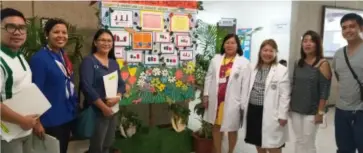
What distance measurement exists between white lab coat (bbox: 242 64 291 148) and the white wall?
3734mm

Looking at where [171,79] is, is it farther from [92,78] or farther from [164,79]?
[92,78]

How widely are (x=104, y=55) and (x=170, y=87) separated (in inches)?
34.0

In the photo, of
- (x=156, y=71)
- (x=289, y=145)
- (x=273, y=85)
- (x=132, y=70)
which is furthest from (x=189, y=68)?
(x=289, y=145)

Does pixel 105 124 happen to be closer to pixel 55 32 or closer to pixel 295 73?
pixel 55 32

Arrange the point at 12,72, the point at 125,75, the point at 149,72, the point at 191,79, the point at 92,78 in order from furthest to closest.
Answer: the point at 191,79 → the point at 149,72 → the point at 125,75 → the point at 92,78 → the point at 12,72

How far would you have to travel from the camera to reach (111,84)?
7.80ft

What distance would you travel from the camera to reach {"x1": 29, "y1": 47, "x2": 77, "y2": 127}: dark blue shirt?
6.38 ft

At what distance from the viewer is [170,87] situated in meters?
3.09

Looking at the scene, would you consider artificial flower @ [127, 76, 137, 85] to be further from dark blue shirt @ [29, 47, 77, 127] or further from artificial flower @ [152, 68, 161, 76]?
dark blue shirt @ [29, 47, 77, 127]

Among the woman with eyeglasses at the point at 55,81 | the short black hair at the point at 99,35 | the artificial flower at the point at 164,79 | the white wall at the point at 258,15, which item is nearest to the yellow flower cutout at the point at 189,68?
the artificial flower at the point at 164,79

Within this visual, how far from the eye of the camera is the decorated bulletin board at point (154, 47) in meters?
2.81

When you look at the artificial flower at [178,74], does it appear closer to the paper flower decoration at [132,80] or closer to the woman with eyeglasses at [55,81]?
the paper flower decoration at [132,80]

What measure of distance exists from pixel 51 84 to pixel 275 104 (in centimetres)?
171

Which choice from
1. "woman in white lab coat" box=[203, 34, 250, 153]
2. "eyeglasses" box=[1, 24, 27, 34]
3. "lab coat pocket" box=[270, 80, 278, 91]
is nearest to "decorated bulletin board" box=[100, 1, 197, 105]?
"woman in white lab coat" box=[203, 34, 250, 153]
